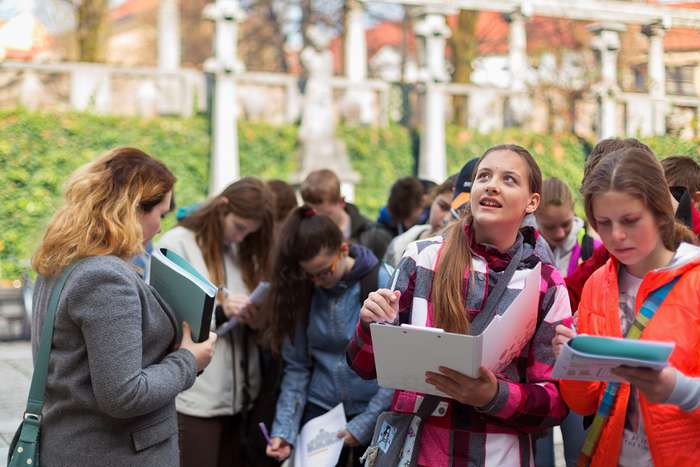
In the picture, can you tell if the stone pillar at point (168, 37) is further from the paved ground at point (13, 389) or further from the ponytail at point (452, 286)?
the ponytail at point (452, 286)

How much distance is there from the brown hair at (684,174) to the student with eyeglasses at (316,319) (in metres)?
1.37

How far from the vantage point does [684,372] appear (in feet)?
9.12

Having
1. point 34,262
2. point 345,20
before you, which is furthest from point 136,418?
point 345,20

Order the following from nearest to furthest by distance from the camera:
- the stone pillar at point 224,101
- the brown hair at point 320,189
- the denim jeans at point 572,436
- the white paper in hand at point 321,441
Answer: the white paper in hand at point 321,441
the denim jeans at point 572,436
the brown hair at point 320,189
the stone pillar at point 224,101

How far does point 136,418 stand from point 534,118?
20.2 metres

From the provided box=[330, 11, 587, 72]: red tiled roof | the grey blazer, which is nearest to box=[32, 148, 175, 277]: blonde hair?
the grey blazer

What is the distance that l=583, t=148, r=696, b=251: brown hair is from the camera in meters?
2.92

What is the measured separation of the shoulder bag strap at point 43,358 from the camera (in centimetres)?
324

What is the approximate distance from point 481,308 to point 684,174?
1493 millimetres

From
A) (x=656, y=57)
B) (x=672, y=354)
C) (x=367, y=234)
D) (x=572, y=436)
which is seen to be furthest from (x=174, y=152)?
(x=672, y=354)

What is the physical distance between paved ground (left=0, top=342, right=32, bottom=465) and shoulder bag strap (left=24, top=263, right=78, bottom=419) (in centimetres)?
300

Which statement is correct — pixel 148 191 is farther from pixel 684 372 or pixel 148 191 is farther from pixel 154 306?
pixel 684 372

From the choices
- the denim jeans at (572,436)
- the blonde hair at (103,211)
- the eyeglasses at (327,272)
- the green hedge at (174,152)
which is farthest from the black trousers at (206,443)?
the green hedge at (174,152)

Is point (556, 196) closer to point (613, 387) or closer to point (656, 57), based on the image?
point (613, 387)
